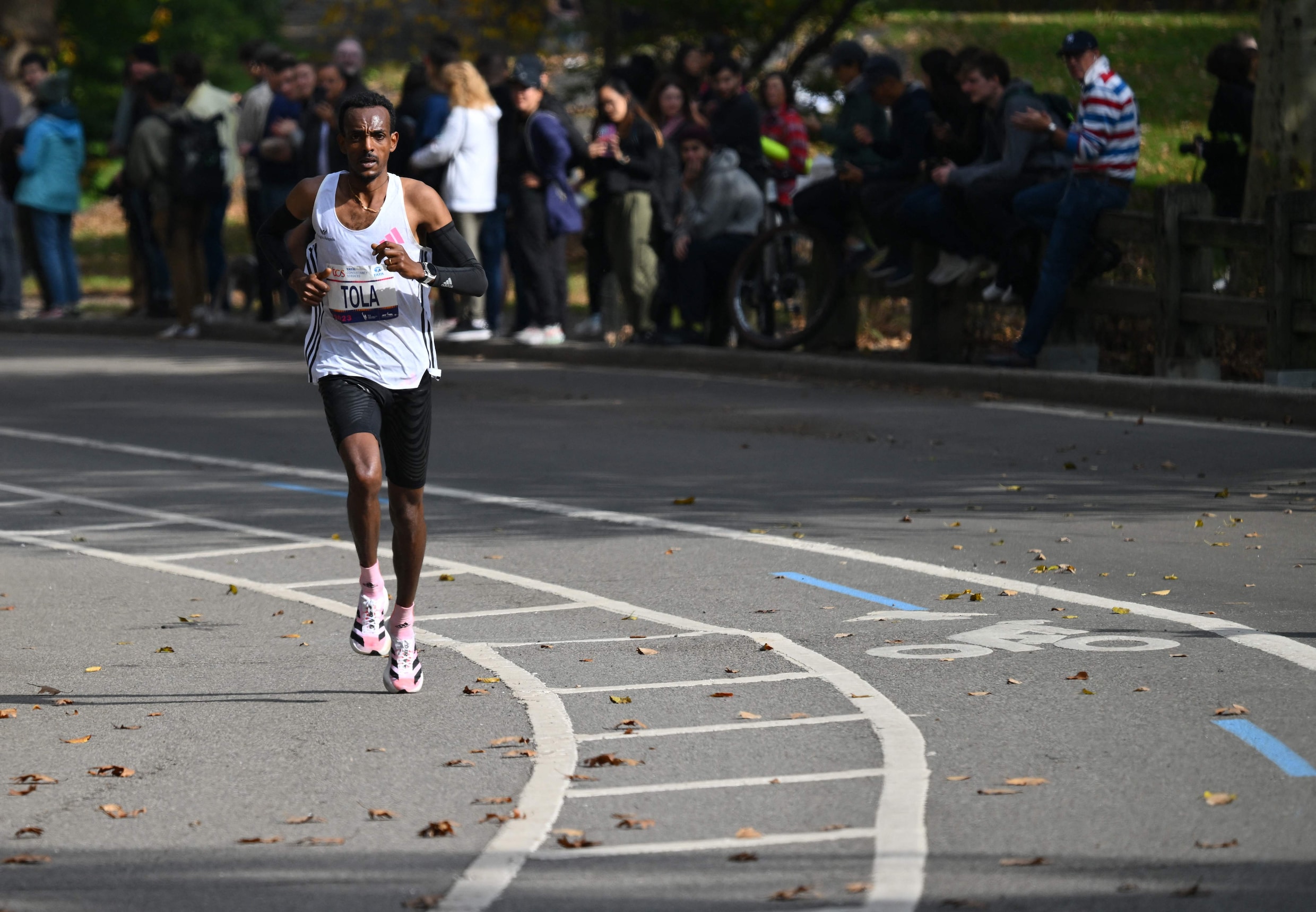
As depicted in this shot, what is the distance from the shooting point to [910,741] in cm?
607

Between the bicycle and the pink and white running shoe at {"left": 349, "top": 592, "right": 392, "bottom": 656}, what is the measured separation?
978 centimetres

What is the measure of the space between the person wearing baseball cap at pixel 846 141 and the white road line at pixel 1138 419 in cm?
260

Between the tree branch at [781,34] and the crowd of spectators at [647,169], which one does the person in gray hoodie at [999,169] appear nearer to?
the crowd of spectators at [647,169]

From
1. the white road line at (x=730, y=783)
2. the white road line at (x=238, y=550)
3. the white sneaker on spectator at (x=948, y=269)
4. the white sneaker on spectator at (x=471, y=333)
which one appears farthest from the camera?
the white sneaker on spectator at (x=471, y=333)

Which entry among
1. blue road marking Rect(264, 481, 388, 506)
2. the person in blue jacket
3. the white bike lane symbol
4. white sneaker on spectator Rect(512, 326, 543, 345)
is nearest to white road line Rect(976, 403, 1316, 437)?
blue road marking Rect(264, 481, 388, 506)

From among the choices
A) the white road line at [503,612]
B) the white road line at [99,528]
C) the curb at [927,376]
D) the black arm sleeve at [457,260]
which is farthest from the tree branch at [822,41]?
the black arm sleeve at [457,260]

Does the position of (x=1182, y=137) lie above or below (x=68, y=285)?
above

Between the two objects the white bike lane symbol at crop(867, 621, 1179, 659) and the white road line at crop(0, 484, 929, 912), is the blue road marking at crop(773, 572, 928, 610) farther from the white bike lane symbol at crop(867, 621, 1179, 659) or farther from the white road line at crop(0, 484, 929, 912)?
the white road line at crop(0, 484, 929, 912)

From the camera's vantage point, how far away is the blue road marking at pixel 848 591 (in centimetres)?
809

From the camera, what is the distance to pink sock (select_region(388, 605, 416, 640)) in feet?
22.7

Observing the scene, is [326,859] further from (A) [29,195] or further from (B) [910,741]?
(A) [29,195]

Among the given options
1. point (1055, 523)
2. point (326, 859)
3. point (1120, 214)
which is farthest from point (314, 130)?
point (326, 859)

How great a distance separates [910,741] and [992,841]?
99 cm

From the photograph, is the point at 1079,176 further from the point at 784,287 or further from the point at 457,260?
the point at 457,260
